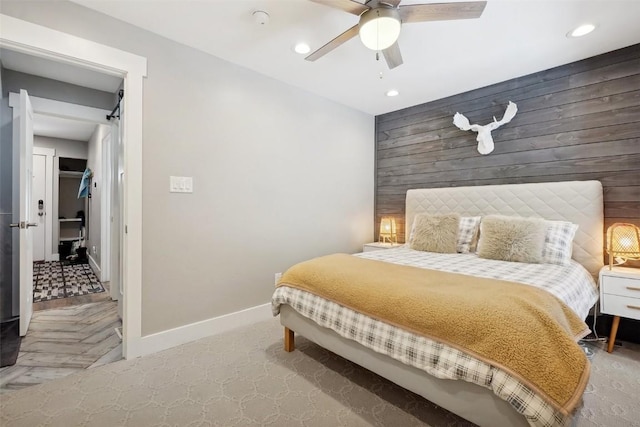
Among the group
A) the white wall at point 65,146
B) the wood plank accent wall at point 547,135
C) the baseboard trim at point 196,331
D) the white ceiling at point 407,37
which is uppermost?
the white ceiling at point 407,37

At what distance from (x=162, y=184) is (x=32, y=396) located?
154cm

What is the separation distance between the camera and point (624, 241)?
88.6 inches

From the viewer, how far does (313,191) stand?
3449mm

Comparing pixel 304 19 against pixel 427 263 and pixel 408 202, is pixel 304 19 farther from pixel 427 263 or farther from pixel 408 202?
pixel 408 202

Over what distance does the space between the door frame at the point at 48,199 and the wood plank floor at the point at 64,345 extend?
334cm

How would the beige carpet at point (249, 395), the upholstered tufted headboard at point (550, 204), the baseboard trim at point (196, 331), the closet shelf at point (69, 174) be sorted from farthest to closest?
the closet shelf at point (69, 174) < the upholstered tufted headboard at point (550, 204) < the baseboard trim at point (196, 331) < the beige carpet at point (249, 395)

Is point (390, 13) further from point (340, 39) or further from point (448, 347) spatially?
point (448, 347)

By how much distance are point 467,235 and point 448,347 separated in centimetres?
200

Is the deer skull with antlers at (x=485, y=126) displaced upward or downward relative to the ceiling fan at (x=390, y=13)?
downward

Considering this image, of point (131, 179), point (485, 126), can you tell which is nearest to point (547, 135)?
point (485, 126)

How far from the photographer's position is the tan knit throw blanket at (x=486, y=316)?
1099 millimetres

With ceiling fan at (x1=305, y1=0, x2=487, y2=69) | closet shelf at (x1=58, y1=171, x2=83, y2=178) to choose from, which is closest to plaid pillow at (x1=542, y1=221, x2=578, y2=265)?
ceiling fan at (x1=305, y1=0, x2=487, y2=69)

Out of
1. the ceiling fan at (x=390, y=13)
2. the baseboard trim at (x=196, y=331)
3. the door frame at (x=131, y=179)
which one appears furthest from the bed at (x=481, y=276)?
the ceiling fan at (x=390, y=13)

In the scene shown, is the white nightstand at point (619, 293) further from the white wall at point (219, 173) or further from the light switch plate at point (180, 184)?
the light switch plate at point (180, 184)
